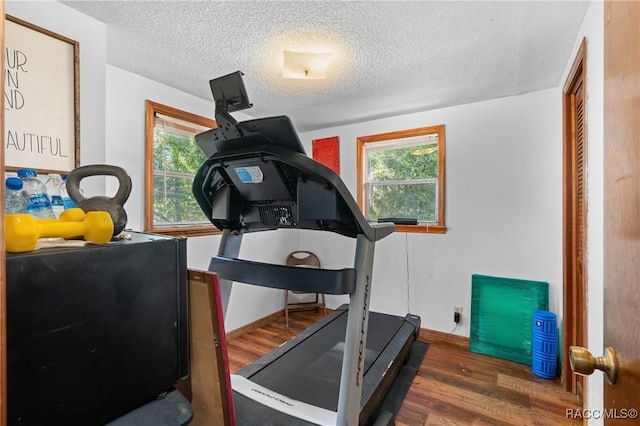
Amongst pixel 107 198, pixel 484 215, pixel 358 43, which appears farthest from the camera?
pixel 484 215

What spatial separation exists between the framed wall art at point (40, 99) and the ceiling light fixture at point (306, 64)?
1.17 metres

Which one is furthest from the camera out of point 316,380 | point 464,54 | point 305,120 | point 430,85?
point 305,120

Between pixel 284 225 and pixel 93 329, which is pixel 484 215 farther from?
pixel 93 329

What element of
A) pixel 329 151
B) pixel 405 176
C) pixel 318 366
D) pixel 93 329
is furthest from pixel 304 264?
pixel 93 329

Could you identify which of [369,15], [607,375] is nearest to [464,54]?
[369,15]

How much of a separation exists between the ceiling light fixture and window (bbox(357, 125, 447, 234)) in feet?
4.63

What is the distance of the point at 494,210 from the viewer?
271 cm

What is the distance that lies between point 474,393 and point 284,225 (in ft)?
6.24

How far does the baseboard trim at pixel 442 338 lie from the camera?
280cm

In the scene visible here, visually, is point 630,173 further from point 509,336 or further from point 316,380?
point 509,336

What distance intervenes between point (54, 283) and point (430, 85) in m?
2.64

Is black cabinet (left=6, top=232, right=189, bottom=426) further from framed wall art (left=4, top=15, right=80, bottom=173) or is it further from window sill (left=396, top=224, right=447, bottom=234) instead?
window sill (left=396, top=224, right=447, bottom=234)

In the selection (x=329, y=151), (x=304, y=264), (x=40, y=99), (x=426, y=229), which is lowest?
(x=304, y=264)

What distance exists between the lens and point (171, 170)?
256 cm
